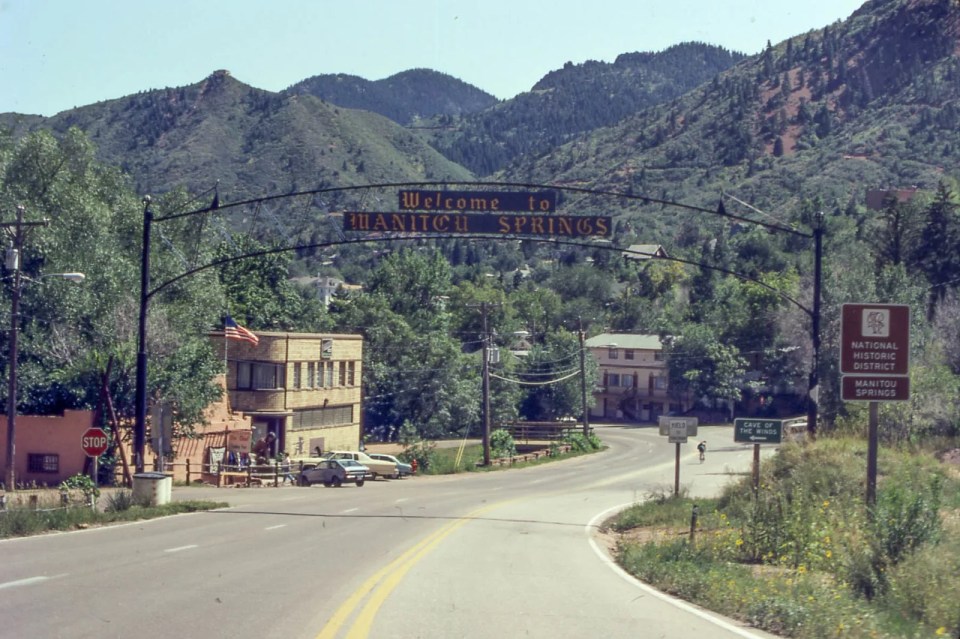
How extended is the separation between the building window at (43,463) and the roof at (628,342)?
5646 centimetres

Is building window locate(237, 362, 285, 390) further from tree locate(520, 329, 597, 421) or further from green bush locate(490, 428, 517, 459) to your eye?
tree locate(520, 329, 597, 421)

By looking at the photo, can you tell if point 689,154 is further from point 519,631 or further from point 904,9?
point 519,631

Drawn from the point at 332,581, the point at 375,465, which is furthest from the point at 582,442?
the point at 332,581

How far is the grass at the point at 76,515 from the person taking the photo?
18.8 metres

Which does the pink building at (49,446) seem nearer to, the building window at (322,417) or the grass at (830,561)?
the building window at (322,417)

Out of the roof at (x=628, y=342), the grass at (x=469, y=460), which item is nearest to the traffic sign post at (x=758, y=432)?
the grass at (x=469, y=460)

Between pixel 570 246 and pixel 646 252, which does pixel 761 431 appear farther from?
pixel 570 246

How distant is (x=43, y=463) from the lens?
38.2 metres

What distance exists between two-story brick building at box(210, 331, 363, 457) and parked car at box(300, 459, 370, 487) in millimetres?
10139

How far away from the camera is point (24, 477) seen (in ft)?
124

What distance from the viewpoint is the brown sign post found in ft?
45.0

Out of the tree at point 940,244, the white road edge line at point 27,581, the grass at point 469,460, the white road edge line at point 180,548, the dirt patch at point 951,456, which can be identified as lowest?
the grass at point 469,460

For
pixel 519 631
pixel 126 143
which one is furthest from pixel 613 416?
pixel 126 143

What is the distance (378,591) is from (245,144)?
173835 millimetres
